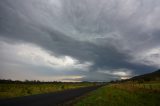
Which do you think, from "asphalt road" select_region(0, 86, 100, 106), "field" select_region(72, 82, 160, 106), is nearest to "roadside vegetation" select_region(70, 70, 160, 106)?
"field" select_region(72, 82, 160, 106)

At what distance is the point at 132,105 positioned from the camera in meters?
17.8

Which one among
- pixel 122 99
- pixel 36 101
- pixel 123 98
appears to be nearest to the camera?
pixel 36 101

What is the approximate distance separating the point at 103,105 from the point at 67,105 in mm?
3555

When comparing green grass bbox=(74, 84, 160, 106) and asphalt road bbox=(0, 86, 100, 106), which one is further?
green grass bbox=(74, 84, 160, 106)

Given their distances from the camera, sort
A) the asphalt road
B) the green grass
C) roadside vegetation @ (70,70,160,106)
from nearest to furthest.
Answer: the asphalt road → the green grass → roadside vegetation @ (70,70,160,106)

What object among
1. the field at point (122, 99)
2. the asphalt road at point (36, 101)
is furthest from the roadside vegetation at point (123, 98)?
the asphalt road at point (36, 101)

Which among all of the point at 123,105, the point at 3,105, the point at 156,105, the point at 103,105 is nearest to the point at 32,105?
the point at 3,105

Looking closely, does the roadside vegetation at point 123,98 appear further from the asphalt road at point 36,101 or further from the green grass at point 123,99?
the asphalt road at point 36,101

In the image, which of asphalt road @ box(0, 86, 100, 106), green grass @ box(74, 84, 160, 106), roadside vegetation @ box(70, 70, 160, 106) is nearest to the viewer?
asphalt road @ box(0, 86, 100, 106)

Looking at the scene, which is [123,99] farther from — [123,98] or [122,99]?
[123,98]

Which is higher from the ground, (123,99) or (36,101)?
(123,99)

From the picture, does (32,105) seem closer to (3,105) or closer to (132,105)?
(3,105)

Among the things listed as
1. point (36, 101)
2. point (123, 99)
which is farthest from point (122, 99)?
point (36, 101)

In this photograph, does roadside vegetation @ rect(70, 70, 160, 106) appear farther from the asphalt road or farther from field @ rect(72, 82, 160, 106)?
the asphalt road
